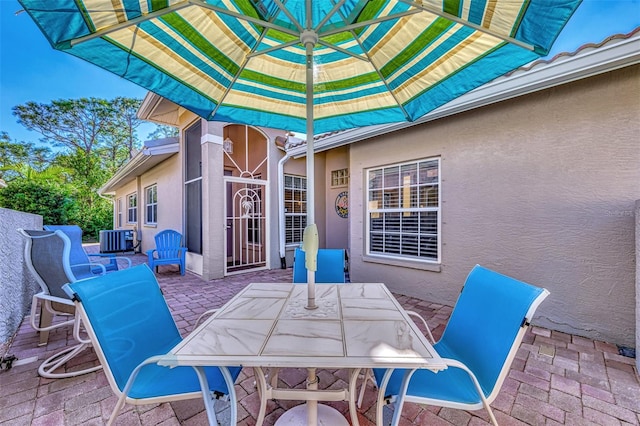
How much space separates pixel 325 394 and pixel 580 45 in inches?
152

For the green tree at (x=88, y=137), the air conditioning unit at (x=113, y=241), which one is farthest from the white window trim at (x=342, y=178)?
the green tree at (x=88, y=137)

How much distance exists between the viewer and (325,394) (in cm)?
143

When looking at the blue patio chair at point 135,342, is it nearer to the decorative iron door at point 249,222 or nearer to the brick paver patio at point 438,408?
the brick paver patio at point 438,408

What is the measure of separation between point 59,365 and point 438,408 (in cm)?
313

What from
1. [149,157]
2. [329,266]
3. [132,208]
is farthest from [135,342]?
[132,208]

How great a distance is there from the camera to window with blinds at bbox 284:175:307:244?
22.4 ft

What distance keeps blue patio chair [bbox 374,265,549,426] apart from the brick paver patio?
0.51 metres

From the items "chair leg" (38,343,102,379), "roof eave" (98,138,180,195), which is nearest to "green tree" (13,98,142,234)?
"roof eave" (98,138,180,195)

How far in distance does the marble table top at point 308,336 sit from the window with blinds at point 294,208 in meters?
5.02

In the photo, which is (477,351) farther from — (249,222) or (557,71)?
(249,222)

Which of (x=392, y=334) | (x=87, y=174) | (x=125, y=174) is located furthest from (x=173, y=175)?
(x=87, y=174)

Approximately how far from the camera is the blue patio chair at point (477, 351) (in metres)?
1.23

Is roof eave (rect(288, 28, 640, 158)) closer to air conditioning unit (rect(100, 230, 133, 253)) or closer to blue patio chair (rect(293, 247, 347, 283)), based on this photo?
blue patio chair (rect(293, 247, 347, 283))

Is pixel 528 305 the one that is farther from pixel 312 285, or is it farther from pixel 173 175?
pixel 173 175
